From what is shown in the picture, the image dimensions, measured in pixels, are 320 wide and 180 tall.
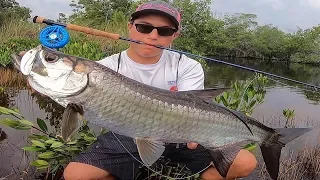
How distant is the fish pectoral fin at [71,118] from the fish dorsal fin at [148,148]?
47cm

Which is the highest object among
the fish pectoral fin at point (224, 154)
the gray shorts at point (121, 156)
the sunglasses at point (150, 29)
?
the sunglasses at point (150, 29)

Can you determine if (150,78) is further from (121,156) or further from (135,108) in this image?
(135,108)

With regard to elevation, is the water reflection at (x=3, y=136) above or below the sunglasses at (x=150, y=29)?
below

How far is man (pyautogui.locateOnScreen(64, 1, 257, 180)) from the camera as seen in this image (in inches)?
129

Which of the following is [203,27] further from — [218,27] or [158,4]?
[158,4]

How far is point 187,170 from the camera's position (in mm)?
3762

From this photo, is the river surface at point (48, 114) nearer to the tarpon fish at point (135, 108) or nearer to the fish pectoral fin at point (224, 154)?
the tarpon fish at point (135, 108)

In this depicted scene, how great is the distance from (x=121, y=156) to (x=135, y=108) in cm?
104

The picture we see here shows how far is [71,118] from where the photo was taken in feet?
7.97

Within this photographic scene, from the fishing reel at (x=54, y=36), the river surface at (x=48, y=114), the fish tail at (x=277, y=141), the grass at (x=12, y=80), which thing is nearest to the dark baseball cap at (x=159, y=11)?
the fishing reel at (x=54, y=36)

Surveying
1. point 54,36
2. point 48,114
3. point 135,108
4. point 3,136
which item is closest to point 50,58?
point 135,108

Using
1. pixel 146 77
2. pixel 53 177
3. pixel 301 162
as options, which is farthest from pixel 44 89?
pixel 301 162

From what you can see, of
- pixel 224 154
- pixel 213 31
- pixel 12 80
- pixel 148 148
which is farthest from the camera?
pixel 213 31

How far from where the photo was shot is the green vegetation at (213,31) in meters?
27.9
